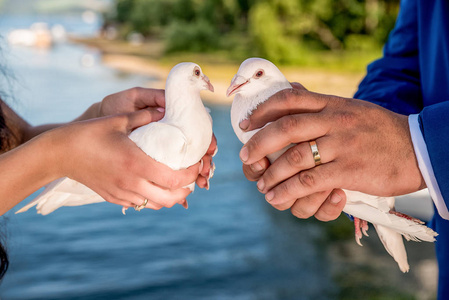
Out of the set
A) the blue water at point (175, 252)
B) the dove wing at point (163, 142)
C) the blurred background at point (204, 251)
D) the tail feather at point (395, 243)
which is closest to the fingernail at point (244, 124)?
the dove wing at point (163, 142)

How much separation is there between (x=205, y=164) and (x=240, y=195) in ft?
16.6

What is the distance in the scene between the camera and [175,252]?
16.1ft

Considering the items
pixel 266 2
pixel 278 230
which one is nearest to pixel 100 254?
pixel 278 230

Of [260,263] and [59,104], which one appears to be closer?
[260,263]

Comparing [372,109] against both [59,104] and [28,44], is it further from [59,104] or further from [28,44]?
[28,44]

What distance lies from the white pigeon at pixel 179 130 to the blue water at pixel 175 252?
238 centimetres

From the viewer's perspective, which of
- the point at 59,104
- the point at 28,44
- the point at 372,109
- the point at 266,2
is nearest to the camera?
the point at 372,109

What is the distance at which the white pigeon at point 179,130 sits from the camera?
3.85ft

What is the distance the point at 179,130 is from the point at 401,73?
2.38 ft

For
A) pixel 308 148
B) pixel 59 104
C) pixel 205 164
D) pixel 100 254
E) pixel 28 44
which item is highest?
pixel 308 148

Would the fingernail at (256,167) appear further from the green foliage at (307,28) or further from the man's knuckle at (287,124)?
the green foliage at (307,28)

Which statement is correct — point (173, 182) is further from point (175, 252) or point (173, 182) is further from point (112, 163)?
point (175, 252)

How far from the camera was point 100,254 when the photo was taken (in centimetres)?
482

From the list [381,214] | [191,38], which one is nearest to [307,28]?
[191,38]
